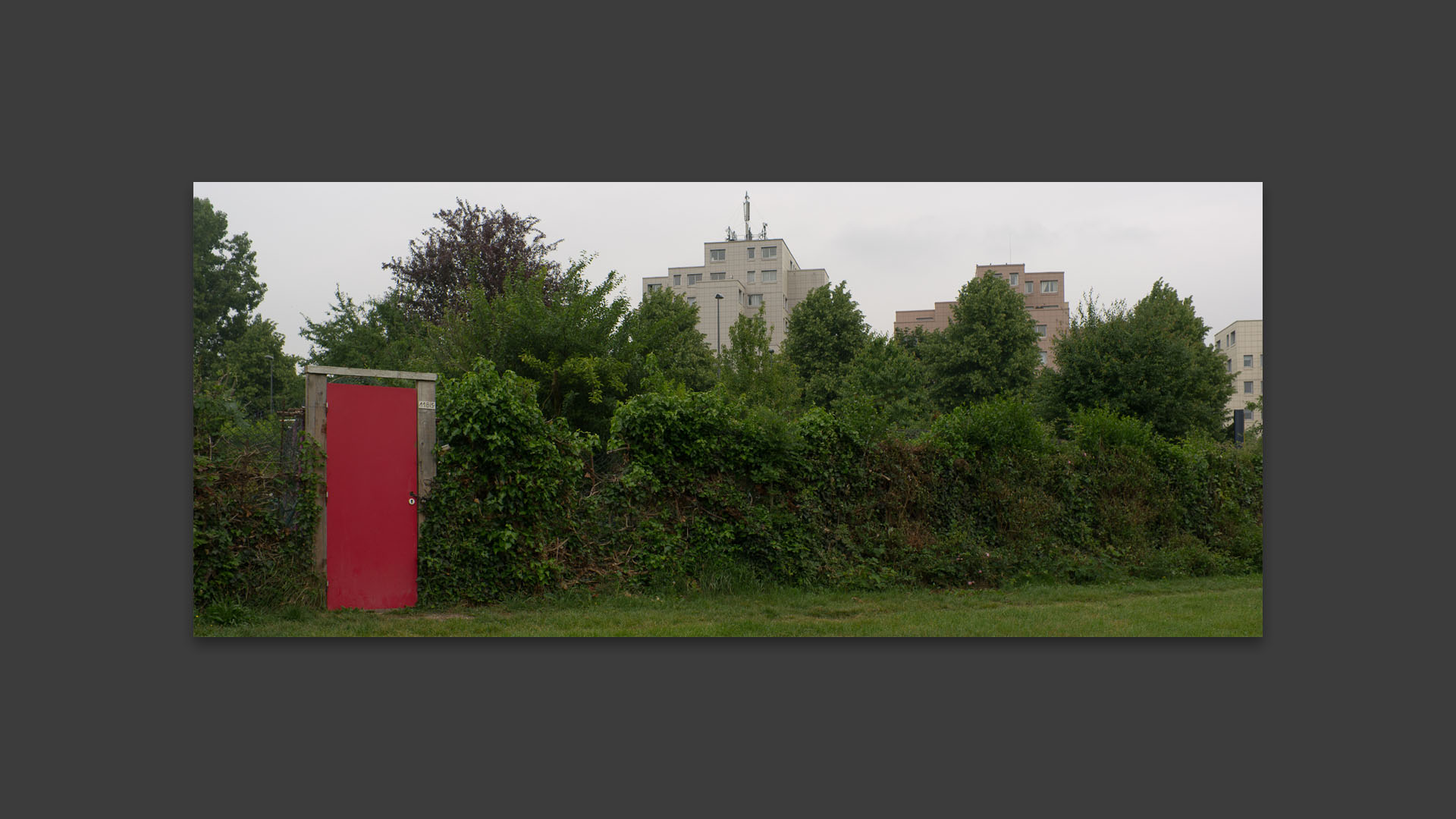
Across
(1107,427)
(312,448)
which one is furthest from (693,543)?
(1107,427)

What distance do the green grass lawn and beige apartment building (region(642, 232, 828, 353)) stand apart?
57179 mm

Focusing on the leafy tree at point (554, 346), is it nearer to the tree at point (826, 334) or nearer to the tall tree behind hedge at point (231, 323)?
the tall tree behind hedge at point (231, 323)

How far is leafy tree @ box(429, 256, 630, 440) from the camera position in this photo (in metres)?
16.3

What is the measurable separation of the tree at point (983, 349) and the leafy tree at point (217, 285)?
21.9 m

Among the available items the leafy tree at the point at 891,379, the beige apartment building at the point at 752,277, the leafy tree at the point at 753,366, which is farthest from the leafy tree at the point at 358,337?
the beige apartment building at the point at 752,277

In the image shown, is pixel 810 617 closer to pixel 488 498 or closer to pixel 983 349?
pixel 488 498

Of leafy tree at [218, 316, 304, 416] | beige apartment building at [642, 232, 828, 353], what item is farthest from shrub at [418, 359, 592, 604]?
beige apartment building at [642, 232, 828, 353]

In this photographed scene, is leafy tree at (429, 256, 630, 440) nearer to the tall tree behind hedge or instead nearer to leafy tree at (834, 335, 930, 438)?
the tall tree behind hedge

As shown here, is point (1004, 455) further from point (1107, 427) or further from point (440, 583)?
point (440, 583)

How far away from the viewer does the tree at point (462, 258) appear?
2297 cm

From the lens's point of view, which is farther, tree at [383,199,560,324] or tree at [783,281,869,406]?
tree at [783,281,869,406]

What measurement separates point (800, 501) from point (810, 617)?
5.85 ft

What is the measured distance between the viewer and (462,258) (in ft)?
77.0

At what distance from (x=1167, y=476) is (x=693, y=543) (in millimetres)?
6537
